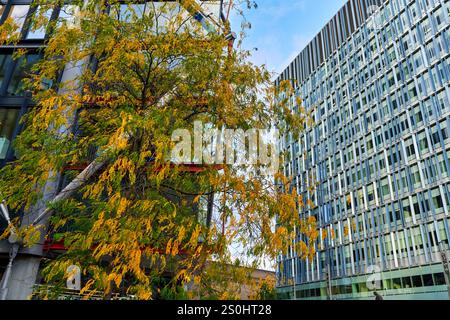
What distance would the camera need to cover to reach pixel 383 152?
45.5 m

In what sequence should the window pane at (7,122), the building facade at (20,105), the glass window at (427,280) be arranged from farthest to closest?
the glass window at (427,280) → the window pane at (7,122) → the building facade at (20,105)

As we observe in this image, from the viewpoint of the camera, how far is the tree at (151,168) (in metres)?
4.79

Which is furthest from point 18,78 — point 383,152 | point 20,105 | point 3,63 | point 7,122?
point 383,152

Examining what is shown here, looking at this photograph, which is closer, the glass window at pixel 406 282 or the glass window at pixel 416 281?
the glass window at pixel 416 281

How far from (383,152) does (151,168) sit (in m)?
46.0

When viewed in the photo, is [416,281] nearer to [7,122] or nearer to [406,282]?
[406,282]

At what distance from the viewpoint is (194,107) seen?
6.71 metres

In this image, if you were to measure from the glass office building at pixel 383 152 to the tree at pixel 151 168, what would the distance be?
27.0 metres

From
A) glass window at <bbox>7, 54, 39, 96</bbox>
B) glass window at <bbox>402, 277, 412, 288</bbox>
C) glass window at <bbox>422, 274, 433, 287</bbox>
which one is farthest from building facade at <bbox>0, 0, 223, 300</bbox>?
glass window at <bbox>402, 277, 412, 288</bbox>

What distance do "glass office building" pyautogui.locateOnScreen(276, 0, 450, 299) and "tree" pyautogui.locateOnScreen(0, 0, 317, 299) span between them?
1061 inches

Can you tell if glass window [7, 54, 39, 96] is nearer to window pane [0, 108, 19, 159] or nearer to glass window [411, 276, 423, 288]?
window pane [0, 108, 19, 159]

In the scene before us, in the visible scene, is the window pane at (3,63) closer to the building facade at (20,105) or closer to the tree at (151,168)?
the building facade at (20,105)

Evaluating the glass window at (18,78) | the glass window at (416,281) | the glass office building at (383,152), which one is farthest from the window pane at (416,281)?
the glass window at (18,78)

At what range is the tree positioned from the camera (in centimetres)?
479
